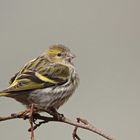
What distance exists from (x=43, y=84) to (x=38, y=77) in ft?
0.10

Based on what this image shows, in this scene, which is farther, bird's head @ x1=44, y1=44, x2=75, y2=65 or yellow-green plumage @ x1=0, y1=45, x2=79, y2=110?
bird's head @ x1=44, y1=44, x2=75, y2=65

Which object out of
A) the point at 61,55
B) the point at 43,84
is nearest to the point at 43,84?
the point at 43,84

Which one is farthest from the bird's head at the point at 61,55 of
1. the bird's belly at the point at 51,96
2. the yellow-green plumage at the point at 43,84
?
the bird's belly at the point at 51,96

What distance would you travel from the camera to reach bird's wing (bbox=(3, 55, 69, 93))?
209 centimetres

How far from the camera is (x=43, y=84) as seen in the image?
217 centimetres

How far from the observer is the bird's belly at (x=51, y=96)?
83.1 inches

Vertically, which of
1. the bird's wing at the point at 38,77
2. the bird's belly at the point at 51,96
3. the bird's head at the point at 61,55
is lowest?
the bird's belly at the point at 51,96

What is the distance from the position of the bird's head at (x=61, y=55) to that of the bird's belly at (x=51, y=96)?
330 mm

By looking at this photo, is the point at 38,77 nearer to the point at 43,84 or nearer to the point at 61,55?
the point at 43,84

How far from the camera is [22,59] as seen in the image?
3465 mm

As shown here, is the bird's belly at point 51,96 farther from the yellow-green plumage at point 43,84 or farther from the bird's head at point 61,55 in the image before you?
the bird's head at point 61,55

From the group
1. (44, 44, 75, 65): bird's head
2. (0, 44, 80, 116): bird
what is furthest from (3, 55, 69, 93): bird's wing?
(44, 44, 75, 65): bird's head

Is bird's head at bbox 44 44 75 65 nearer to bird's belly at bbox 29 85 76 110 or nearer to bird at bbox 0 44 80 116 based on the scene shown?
bird at bbox 0 44 80 116

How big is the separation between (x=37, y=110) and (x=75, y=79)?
35.5 inches
